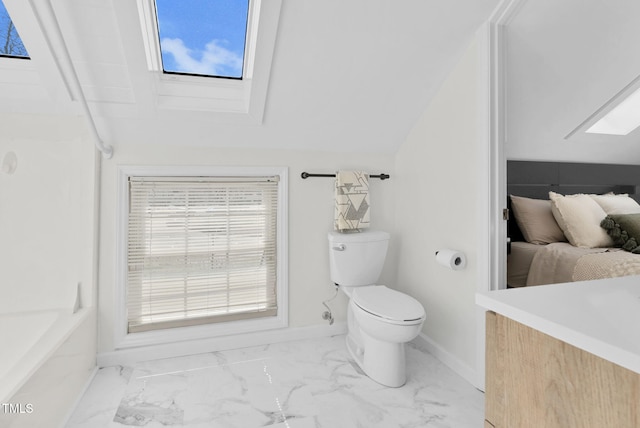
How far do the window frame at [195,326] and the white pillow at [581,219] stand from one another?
1986mm

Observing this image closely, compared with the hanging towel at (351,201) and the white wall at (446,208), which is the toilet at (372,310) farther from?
the white wall at (446,208)

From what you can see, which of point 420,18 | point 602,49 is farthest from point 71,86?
point 602,49

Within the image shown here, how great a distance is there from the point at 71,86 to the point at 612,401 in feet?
7.82

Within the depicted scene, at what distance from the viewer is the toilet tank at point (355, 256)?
90.5 inches

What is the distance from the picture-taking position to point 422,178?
2.37m

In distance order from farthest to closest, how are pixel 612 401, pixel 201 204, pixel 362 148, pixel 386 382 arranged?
pixel 362 148 < pixel 201 204 < pixel 386 382 < pixel 612 401

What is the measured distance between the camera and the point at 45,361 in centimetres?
136

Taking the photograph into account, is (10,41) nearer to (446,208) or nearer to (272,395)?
(272,395)

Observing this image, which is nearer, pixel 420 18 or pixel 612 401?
pixel 612 401

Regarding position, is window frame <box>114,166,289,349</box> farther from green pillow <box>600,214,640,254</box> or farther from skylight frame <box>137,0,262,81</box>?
green pillow <box>600,214,640,254</box>

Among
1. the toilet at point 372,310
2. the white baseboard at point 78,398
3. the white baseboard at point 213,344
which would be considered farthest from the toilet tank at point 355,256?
the white baseboard at point 78,398

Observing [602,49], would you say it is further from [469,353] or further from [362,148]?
[469,353]

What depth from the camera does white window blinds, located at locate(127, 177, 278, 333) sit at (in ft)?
7.10

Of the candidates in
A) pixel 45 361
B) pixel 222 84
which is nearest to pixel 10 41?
pixel 222 84
